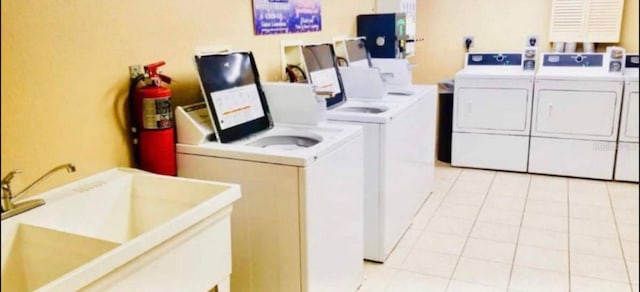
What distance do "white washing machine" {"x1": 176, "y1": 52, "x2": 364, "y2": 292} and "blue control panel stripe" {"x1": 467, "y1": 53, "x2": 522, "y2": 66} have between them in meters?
2.95

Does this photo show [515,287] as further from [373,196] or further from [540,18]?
[540,18]

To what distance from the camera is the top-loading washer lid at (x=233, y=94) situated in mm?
2209

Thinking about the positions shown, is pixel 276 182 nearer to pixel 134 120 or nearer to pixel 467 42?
pixel 134 120

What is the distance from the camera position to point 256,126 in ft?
8.02

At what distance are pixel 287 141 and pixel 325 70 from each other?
35.4 inches

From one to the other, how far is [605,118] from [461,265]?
2.24 meters

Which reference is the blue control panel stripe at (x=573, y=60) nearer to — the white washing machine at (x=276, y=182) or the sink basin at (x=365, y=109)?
the sink basin at (x=365, y=109)

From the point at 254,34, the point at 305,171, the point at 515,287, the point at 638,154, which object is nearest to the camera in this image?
the point at 638,154

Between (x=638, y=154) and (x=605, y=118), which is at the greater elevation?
(x=638, y=154)

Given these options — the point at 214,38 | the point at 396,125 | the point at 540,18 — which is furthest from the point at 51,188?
the point at 540,18

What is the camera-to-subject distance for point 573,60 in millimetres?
4492

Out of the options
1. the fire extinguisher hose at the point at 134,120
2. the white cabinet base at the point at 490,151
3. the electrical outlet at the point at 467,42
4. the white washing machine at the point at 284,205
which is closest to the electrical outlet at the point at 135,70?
the fire extinguisher hose at the point at 134,120

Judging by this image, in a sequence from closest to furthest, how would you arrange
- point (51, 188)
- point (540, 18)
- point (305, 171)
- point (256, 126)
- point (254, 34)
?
point (51, 188), point (305, 171), point (256, 126), point (254, 34), point (540, 18)

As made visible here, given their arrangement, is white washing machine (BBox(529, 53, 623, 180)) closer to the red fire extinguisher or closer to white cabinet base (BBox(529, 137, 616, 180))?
white cabinet base (BBox(529, 137, 616, 180))
